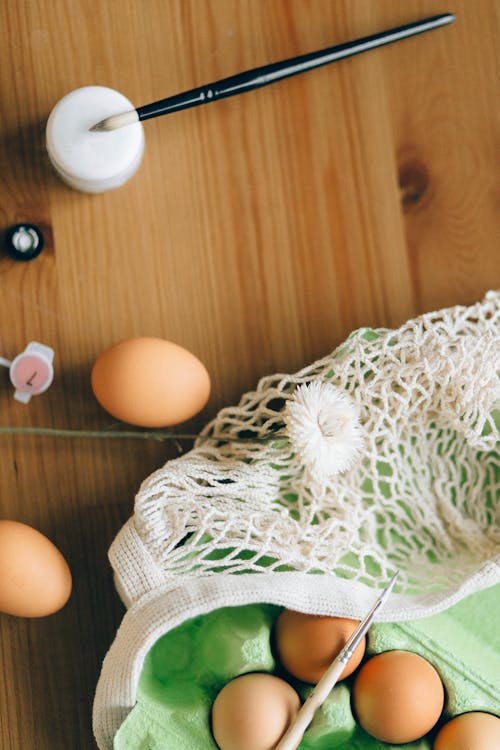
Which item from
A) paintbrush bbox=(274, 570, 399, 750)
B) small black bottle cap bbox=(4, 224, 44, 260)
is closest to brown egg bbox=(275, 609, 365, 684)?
paintbrush bbox=(274, 570, 399, 750)

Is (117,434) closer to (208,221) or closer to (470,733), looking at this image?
(208,221)

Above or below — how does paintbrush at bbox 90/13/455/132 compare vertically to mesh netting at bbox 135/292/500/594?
above

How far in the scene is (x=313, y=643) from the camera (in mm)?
528

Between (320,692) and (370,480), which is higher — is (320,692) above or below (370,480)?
below

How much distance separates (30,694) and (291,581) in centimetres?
22

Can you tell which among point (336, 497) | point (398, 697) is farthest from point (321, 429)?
point (398, 697)

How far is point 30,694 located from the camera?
1.96ft

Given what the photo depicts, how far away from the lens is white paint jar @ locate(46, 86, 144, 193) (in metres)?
0.57

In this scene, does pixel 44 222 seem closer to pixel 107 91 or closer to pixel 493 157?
pixel 107 91

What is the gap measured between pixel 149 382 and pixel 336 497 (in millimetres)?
156

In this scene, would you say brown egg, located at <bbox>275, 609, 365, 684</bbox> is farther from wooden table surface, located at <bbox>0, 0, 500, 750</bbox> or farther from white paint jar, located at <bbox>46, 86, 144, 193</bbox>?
white paint jar, located at <bbox>46, 86, 144, 193</bbox>

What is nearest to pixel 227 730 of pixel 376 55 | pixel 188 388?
pixel 188 388

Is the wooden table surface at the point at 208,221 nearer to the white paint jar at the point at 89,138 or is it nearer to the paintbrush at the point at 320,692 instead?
the white paint jar at the point at 89,138

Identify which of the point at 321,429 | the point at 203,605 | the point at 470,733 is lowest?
the point at 470,733
